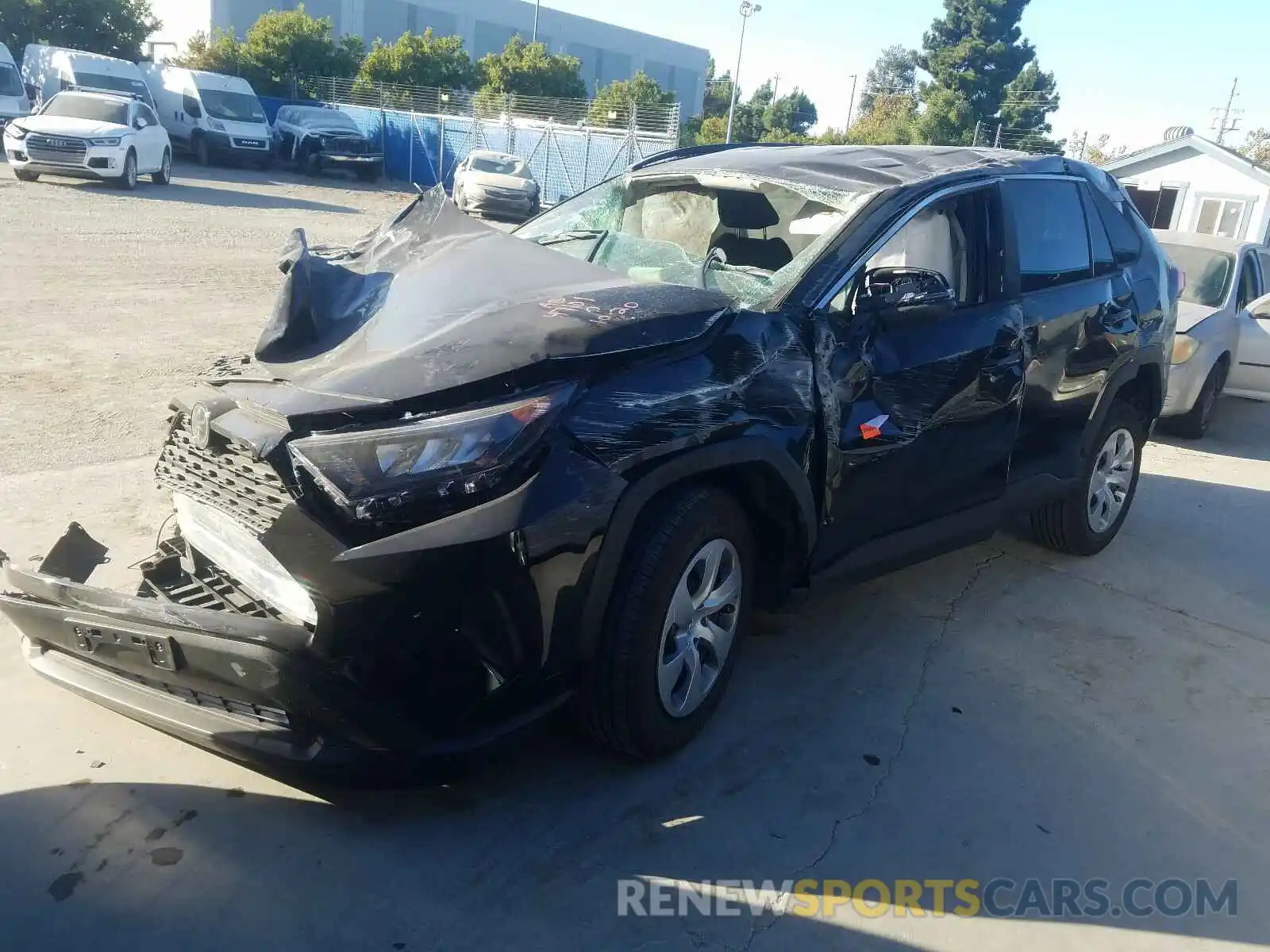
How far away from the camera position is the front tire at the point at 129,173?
19.8 metres

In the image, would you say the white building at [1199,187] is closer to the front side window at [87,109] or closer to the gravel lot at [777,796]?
the front side window at [87,109]

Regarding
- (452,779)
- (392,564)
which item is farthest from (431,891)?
(392,564)

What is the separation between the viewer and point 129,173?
2003 centimetres

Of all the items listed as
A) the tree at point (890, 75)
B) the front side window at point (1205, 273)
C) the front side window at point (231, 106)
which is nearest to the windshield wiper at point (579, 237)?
the front side window at point (1205, 273)

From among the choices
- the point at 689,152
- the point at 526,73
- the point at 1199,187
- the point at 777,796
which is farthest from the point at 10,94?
the point at 1199,187

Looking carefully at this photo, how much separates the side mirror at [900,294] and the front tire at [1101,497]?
6.13 ft

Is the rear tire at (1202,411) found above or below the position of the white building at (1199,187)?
below

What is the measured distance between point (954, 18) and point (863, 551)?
178ft

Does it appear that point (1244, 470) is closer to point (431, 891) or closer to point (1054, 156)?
point (1054, 156)

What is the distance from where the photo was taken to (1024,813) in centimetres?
338

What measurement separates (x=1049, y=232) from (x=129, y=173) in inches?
768

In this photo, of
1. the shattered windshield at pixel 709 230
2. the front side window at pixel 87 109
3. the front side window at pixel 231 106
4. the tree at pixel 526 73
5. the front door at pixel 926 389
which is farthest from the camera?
the tree at pixel 526 73

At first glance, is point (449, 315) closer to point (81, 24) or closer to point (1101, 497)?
point (1101, 497)

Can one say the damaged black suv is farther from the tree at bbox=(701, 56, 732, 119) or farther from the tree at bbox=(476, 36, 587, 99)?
the tree at bbox=(701, 56, 732, 119)
